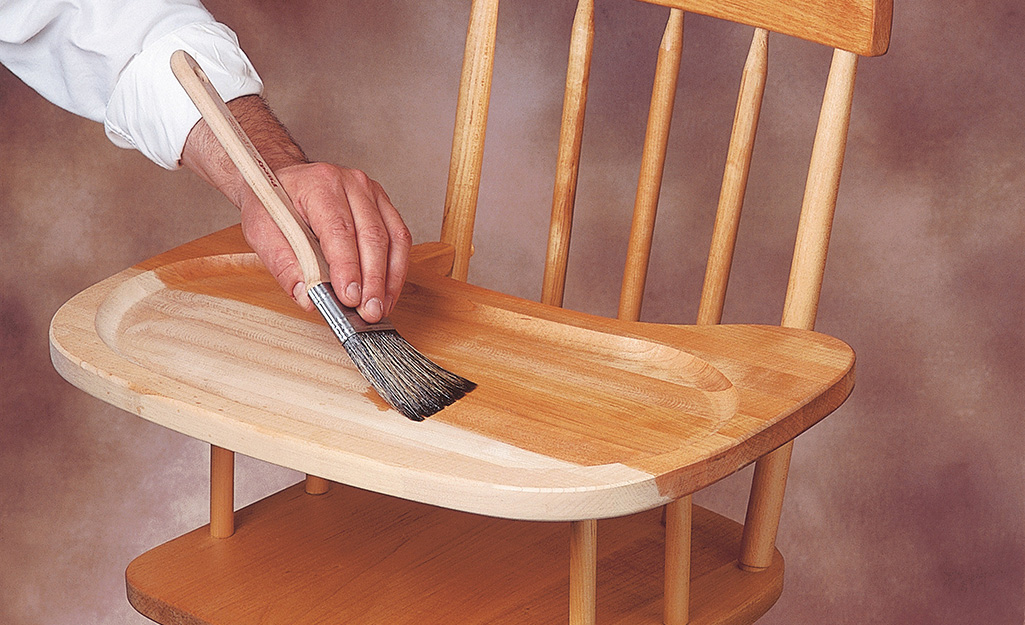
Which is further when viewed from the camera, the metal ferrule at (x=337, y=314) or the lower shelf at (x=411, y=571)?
the lower shelf at (x=411, y=571)

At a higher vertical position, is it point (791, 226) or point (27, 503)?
point (791, 226)

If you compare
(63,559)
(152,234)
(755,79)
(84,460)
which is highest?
(755,79)

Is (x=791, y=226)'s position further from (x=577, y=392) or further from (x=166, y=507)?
(x=166, y=507)

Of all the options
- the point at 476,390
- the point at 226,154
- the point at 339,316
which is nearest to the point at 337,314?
the point at 339,316

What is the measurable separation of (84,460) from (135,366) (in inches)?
41.4

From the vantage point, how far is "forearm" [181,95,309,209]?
101 cm

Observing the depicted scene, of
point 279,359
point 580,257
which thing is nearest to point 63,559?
point 580,257

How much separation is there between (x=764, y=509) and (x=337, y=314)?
1.22ft

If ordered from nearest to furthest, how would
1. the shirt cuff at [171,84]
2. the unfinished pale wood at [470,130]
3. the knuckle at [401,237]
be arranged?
the knuckle at [401,237] → the shirt cuff at [171,84] → the unfinished pale wood at [470,130]

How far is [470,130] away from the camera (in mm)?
1174

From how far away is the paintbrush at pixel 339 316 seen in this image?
0.82 metres

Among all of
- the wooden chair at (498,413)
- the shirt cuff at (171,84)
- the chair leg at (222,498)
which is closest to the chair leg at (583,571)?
the wooden chair at (498,413)

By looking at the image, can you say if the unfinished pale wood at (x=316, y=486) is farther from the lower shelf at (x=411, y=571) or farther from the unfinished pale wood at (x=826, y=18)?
the unfinished pale wood at (x=826, y=18)

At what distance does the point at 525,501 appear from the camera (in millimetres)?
692
